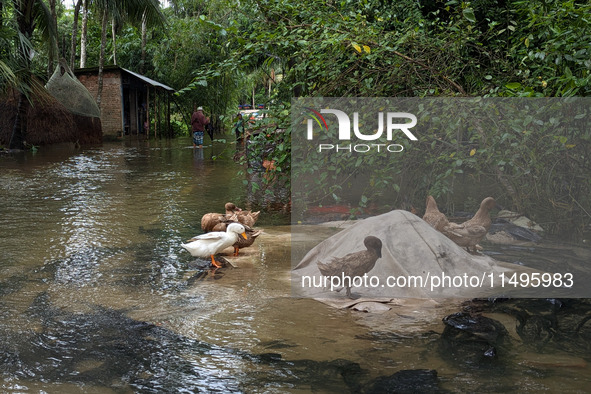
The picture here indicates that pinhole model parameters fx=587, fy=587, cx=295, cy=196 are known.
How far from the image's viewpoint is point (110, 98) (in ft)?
81.5

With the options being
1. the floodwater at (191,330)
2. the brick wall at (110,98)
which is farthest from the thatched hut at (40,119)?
the floodwater at (191,330)

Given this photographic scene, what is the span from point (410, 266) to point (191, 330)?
6.40 ft

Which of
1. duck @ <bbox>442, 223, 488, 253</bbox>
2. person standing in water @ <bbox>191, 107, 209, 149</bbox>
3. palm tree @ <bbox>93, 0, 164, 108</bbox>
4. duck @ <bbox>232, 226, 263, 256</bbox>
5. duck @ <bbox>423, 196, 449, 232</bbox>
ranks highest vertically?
palm tree @ <bbox>93, 0, 164, 108</bbox>

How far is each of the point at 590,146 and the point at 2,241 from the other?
6016 mm

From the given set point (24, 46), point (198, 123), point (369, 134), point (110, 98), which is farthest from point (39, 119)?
point (369, 134)

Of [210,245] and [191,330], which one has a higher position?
Answer: [210,245]

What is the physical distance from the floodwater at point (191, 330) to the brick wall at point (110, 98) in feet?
61.2

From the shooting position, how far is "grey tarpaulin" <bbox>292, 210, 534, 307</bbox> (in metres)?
4.68

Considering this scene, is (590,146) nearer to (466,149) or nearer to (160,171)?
(466,149)

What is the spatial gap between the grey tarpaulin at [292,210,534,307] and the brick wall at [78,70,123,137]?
21287 millimetres

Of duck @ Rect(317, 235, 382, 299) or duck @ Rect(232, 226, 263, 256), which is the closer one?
duck @ Rect(317, 235, 382, 299)

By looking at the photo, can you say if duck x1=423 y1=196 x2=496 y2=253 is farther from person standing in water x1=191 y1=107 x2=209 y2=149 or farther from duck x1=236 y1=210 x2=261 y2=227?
person standing in water x1=191 y1=107 x2=209 y2=149

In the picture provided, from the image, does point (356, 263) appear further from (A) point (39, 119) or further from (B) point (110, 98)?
(B) point (110, 98)

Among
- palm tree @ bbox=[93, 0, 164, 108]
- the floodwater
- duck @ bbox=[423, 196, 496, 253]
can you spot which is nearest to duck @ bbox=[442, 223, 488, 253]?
duck @ bbox=[423, 196, 496, 253]
